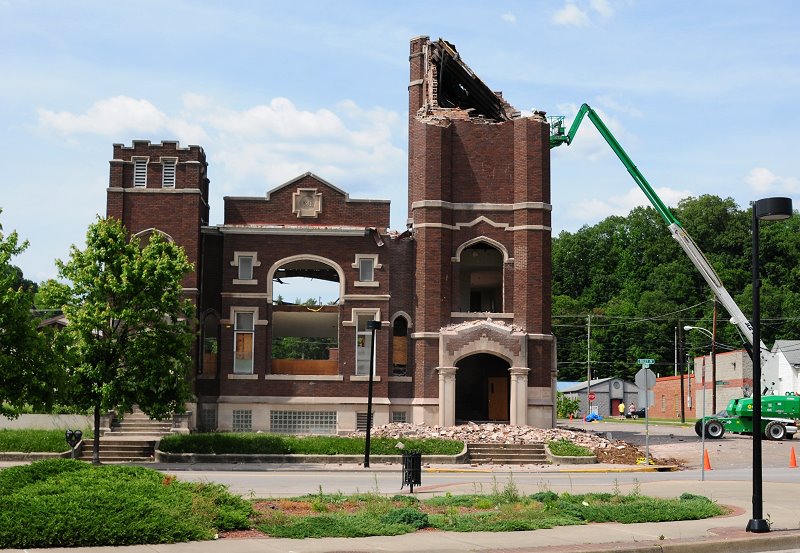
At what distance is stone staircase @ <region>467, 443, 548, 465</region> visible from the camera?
132ft

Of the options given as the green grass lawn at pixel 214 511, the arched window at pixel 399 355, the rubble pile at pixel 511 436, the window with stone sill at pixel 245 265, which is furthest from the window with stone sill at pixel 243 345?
the green grass lawn at pixel 214 511

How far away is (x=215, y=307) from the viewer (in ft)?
154

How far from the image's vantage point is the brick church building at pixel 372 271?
46.1 meters

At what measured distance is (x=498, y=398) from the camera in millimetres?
50500

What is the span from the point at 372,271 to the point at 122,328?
1273cm

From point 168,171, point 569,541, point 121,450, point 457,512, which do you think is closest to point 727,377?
point 168,171

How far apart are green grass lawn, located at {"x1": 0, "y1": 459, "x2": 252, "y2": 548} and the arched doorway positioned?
103 feet

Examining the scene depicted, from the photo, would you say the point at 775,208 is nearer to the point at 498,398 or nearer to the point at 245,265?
the point at 245,265

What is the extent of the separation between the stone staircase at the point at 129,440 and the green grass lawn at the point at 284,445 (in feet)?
3.52

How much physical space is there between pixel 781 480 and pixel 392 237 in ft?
68.9

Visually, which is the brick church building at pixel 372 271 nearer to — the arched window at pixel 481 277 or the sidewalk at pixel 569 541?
the arched window at pixel 481 277

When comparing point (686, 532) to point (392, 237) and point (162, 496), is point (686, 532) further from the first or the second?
point (392, 237)

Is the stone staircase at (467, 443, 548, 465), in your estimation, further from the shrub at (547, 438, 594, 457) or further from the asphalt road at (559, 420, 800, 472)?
the asphalt road at (559, 420, 800, 472)

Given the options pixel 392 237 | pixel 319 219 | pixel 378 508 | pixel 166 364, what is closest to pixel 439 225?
pixel 392 237
